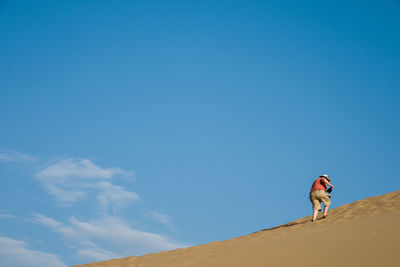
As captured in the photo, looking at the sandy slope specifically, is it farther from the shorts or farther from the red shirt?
the red shirt

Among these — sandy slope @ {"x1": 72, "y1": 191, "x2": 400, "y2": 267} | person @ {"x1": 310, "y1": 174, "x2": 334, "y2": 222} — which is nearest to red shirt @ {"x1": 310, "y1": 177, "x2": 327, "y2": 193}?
person @ {"x1": 310, "y1": 174, "x2": 334, "y2": 222}

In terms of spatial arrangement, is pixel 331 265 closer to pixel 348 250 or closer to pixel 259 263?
pixel 348 250

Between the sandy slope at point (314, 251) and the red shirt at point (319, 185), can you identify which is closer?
the sandy slope at point (314, 251)

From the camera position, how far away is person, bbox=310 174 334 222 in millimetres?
11875

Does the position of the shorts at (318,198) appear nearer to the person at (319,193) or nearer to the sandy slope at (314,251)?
the person at (319,193)

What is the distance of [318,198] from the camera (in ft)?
39.2

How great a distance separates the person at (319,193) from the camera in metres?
11.9

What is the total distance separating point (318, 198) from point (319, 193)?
182 mm

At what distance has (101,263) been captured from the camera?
1044cm

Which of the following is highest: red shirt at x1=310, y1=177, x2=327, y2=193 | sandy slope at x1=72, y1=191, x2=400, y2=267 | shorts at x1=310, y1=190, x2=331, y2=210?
red shirt at x1=310, y1=177, x2=327, y2=193

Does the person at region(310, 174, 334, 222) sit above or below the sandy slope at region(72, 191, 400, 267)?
above

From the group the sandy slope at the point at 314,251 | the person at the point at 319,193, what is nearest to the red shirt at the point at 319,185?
the person at the point at 319,193

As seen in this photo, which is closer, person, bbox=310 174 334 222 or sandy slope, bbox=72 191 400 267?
sandy slope, bbox=72 191 400 267

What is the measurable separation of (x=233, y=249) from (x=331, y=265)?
113 inches
